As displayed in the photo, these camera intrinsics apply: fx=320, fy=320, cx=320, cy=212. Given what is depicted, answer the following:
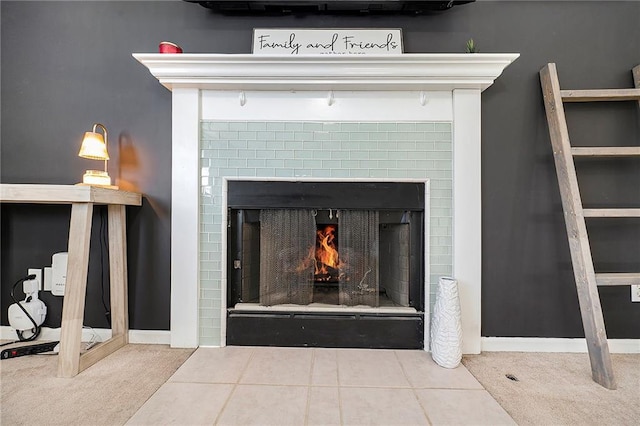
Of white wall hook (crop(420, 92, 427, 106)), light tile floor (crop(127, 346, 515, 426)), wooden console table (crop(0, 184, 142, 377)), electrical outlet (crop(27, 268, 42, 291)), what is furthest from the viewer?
electrical outlet (crop(27, 268, 42, 291))

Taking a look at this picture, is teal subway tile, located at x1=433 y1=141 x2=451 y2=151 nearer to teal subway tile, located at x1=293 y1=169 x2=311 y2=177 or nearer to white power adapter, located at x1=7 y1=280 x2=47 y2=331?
teal subway tile, located at x1=293 y1=169 x2=311 y2=177

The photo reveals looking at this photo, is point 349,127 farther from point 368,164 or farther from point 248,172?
point 248,172

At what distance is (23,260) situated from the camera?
1.99m

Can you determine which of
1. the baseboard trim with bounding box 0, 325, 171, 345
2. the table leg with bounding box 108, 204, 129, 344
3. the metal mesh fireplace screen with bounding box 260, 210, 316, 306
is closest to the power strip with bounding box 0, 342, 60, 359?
the baseboard trim with bounding box 0, 325, 171, 345

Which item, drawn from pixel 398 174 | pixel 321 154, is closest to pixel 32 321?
pixel 321 154

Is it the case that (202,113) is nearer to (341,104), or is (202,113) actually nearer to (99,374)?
(341,104)

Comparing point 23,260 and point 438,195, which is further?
point 23,260

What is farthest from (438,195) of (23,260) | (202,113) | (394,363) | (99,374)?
(23,260)

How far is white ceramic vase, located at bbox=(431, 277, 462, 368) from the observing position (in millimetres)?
1640

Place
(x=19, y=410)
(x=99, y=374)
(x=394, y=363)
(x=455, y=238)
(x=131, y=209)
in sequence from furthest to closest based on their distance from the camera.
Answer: (x=131, y=209), (x=455, y=238), (x=394, y=363), (x=99, y=374), (x=19, y=410)

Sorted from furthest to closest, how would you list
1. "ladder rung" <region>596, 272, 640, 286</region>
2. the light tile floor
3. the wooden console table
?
"ladder rung" <region>596, 272, 640, 286</region>, the wooden console table, the light tile floor

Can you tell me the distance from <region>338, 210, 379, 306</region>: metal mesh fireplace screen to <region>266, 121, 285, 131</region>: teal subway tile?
61cm

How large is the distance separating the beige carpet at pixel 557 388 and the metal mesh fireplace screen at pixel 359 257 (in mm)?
A: 650

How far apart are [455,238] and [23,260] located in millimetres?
2623
